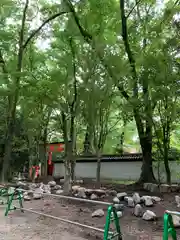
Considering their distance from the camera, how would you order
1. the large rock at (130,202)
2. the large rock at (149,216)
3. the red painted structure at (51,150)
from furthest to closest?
the red painted structure at (51,150), the large rock at (130,202), the large rock at (149,216)

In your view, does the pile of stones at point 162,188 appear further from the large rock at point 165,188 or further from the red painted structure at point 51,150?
the red painted structure at point 51,150

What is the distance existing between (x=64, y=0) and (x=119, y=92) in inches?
141

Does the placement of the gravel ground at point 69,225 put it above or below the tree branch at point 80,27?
below

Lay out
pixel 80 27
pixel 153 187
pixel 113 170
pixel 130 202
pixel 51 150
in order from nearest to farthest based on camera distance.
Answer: pixel 130 202 < pixel 153 187 < pixel 80 27 < pixel 113 170 < pixel 51 150

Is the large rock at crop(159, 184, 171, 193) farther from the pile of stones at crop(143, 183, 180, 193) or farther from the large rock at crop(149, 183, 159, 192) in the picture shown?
the large rock at crop(149, 183, 159, 192)

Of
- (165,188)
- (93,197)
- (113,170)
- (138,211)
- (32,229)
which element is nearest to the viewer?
(32,229)

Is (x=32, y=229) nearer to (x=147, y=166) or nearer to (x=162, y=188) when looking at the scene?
(x=162, y=188)

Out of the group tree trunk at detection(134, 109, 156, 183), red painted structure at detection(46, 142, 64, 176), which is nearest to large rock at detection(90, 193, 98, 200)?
tree trunk at detection(134, 109, 156, 183)

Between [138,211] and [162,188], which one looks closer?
[138,211]

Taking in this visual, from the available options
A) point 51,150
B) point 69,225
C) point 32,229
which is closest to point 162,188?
point 69,225

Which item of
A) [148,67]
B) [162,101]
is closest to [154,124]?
[162,101]

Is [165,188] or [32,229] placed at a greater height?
[165,188]

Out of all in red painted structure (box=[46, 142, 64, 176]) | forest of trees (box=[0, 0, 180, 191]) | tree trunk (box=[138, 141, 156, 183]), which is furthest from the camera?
red painted structure (box=[46, 142, 64, 176])

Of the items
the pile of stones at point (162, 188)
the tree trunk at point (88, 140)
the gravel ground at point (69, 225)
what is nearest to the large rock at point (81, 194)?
the gravel ground at point (69, 225)
